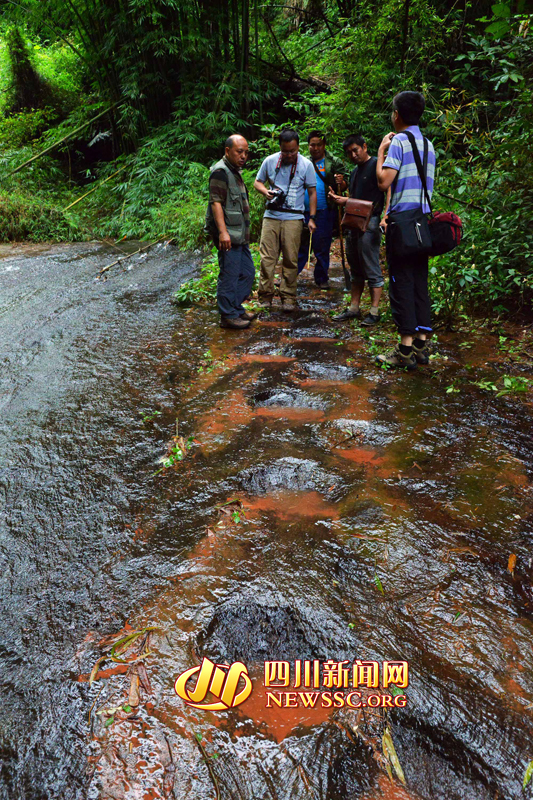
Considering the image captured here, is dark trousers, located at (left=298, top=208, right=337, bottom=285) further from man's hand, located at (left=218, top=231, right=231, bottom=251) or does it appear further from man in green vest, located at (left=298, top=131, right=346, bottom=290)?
man's hand, located at (left=218, top=231, right=231, bottom=251)

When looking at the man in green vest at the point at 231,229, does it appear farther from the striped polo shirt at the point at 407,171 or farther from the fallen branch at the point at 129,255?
the fallen branch at the point at 129,255

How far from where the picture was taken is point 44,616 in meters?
2.09

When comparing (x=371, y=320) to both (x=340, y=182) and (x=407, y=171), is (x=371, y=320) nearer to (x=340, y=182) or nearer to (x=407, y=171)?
(x=340, y=182)

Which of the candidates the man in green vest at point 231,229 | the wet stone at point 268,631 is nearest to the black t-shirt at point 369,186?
the man in green vest at point 231,229

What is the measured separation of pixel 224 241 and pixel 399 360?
210 centimetres

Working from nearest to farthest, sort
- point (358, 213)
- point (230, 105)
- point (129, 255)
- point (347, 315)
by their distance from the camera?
point (358, 213)
point (347, 315)
point (129, 255)
point (230, 105)

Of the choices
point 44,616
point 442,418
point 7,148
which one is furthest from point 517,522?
point 7,148

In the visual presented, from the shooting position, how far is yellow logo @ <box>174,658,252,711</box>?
174 cm

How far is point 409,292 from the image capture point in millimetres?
3842

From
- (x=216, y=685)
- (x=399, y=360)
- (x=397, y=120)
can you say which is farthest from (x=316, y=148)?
(x=216, y=685)

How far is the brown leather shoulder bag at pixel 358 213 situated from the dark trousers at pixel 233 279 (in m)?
1.13

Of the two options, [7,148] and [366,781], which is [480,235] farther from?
[7,148]

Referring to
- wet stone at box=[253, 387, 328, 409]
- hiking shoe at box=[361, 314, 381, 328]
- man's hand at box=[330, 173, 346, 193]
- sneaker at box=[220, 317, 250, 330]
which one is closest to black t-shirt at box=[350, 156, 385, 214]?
man's hand at box=[330, 173, 346, 193]

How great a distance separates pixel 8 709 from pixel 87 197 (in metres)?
12.6
